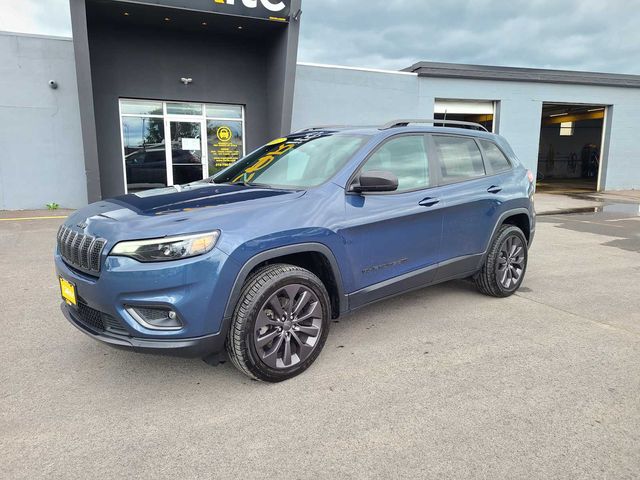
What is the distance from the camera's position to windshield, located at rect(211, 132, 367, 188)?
3709mm

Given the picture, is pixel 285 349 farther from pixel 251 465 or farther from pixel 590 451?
pixel 590 451

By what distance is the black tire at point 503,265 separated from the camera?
190 inches

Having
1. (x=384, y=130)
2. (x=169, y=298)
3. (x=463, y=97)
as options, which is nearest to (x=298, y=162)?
(x=384, y=130)

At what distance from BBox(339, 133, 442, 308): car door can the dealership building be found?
9455 millimetres

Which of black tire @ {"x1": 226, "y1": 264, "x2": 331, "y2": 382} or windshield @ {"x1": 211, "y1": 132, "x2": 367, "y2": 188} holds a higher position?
windshield @ {"x1": 211, "y1": 132, "x2": 367, "y2": 188}

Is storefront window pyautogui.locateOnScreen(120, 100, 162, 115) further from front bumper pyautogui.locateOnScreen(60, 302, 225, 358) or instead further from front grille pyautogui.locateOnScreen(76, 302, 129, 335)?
front bumper pyautogui.locateOnScreen(60, 302, 225, 358)

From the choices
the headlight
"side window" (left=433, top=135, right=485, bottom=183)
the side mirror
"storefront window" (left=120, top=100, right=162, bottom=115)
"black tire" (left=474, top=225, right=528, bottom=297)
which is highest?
"storefront window" (left=120, top=100, right=162, bottom=115)

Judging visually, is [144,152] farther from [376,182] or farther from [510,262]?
[376,182]

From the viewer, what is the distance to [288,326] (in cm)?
318

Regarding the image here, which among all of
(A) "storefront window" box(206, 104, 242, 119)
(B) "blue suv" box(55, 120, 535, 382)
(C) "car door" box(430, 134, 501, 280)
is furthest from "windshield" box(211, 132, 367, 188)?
(A) "storefront window" box(206, 104, 242, 119)

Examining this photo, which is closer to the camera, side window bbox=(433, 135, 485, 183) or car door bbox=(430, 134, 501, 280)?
car door bbox=(430, 134, 501, 280)

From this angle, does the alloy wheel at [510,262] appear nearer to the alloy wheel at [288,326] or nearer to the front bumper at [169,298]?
the alloy wheel at [288,326]

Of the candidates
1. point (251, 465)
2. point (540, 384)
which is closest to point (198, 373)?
point (251, 465)

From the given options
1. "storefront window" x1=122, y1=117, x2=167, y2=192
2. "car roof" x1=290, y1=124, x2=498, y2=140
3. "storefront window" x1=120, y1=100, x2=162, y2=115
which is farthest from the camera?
"storefront window" x1=122, y1=117, x2=167, y2=192
